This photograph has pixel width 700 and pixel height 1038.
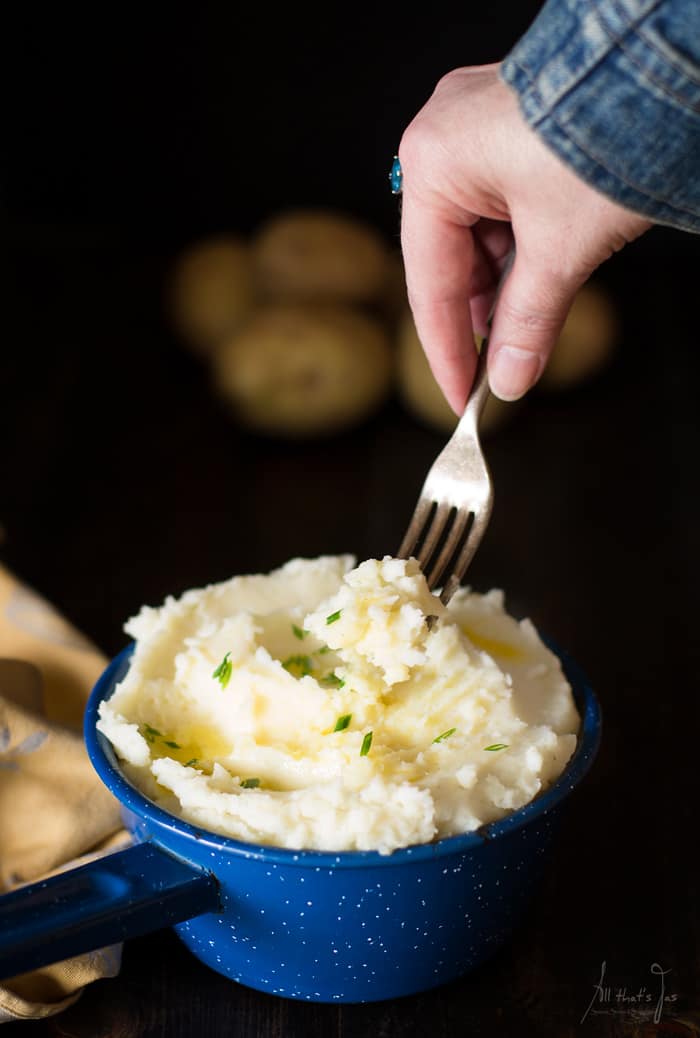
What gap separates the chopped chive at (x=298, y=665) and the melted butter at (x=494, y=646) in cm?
13

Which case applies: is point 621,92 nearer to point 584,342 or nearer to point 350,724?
point 350,724

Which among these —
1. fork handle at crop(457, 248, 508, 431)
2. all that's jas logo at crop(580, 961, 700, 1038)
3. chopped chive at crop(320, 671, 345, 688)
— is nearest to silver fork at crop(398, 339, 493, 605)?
fork handle at crop(457, 248, 508, 431)

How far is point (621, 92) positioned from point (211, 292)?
154cm

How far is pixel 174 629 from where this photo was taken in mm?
958

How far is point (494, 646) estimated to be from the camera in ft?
3.15

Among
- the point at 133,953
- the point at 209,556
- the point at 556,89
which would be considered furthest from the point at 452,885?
the point at 209,556

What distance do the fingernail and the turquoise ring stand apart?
0.52ft

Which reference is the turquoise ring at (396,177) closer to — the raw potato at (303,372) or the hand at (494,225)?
the hand at (494,225)

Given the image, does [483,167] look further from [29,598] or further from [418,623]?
[29,598]

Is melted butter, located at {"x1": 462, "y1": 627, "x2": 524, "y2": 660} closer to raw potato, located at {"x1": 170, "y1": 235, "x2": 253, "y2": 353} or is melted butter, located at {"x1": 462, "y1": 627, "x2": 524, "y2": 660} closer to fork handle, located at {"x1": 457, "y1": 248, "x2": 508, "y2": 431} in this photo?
fork handle, located at {"x1": 457, "y1": 248, "x2": 508, "y2": 431}

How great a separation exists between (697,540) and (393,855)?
1.02 metres

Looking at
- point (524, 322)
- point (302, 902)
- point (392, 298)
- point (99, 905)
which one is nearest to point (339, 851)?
point (302, 902)

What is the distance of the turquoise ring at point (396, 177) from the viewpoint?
932 millimetres

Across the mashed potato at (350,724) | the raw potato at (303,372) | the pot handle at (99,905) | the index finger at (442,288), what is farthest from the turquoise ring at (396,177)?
the raw potato at (303,372)
